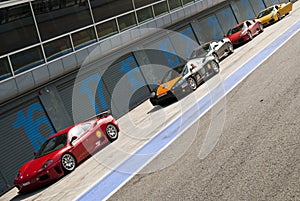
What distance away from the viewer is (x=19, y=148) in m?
15.0

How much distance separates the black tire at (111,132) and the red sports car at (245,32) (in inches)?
531

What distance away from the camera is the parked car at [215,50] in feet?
68.4

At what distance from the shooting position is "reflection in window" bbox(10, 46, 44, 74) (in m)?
15.6

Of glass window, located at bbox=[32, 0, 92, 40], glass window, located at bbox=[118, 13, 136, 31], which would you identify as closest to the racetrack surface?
glass window, located at bbox=[32, 0, 92, 40]

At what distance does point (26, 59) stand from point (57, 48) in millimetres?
1854

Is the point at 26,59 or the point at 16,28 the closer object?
the point at 26,59

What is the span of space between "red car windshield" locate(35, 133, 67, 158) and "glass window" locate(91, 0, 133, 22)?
9539 millimetres

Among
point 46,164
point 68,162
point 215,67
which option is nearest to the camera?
point 46,164

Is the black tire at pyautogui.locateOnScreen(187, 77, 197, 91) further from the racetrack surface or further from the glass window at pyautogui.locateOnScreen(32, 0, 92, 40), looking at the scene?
the glass window at pyautogui.locateOnScreen(32, 0, 92, 40)

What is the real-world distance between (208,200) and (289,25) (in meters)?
21.9

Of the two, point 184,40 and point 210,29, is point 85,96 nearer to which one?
point 184,40

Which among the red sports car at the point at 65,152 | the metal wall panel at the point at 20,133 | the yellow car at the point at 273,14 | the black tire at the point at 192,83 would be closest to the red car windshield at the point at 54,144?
the red sports car at the point at 65,152

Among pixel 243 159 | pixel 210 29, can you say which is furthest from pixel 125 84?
pixel 243 159

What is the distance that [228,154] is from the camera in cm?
Answer: 794
